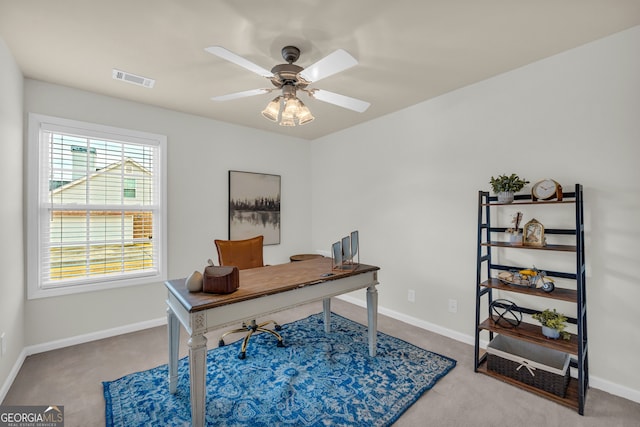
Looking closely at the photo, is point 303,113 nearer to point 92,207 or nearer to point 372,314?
point 372,314

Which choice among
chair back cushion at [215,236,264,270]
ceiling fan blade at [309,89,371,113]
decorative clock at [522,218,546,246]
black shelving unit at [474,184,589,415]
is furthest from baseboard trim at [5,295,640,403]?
ceiling fan blade at [309,89,371,113]

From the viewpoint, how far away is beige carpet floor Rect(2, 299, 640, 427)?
1815 mm

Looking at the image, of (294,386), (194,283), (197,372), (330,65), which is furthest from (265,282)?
(330,65)

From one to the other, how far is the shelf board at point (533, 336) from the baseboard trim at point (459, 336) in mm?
373

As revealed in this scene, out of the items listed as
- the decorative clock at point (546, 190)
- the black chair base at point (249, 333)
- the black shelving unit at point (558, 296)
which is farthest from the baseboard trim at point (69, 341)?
the decorative clock at point (546, 190)

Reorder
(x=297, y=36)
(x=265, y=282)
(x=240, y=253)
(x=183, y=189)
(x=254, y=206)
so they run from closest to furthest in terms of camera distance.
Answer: (x=297, y=36), (x=265, y=282), (x=240, y=253), (x=183, y=189), (x=254, y=206)

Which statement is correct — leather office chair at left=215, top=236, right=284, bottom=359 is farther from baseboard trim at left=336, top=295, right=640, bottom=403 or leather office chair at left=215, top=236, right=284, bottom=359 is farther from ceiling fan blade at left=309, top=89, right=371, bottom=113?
ceiling fan blade at left=309, top=89, right=371, bottom=113

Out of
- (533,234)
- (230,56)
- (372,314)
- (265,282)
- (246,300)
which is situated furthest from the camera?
(372,314)

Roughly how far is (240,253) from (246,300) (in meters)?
1.32

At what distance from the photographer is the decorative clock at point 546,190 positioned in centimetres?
208

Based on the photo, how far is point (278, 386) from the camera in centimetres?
215

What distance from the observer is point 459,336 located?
9.51 ft

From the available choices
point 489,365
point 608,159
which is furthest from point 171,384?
point 608,159

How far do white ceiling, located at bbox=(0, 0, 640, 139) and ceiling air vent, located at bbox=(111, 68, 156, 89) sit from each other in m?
0.06
